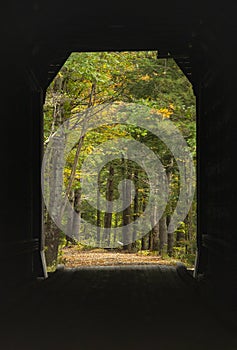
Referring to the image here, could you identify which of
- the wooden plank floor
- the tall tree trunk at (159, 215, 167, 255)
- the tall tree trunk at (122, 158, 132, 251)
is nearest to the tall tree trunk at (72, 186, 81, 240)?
the tall tree trunk at (122, 158, 132, 251)

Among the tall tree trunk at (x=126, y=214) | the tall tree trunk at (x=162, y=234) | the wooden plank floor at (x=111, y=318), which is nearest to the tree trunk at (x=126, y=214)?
the tall tree trunk at (x=126, y=214)

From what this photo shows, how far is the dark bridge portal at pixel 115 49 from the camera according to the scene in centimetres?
800

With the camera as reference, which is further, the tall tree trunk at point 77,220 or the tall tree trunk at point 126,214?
the tall tree trunk at point 77,220

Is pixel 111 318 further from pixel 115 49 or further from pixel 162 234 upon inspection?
pixel 162 234

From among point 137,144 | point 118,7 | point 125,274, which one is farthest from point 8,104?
point 137,144

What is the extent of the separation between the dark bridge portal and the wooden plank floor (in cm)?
45

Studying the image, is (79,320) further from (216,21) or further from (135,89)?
(135,89)

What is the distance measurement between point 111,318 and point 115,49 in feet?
18.3

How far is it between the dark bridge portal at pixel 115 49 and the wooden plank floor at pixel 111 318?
17.5 inches

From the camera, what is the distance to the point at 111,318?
763cm

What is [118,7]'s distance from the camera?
28.0ft

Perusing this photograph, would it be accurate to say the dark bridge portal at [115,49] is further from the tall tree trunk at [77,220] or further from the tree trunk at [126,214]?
the tall tree trunk at [77,220]

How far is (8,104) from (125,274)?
226 inches

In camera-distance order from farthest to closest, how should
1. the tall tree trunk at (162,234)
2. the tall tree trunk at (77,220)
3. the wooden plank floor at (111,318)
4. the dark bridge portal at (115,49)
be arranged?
the tall tree trunk at (77,220), the tall tree trunk at (162,234), the dark bridge portal at (115,49), the wooden plank floor at (111,318)
